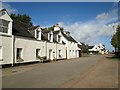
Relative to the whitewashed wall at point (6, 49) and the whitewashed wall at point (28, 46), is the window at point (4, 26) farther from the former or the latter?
the whitewashed wall at point (28, 46)

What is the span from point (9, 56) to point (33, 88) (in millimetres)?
12714

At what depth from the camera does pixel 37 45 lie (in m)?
28.7

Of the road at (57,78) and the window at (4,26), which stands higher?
the window at (4,26)

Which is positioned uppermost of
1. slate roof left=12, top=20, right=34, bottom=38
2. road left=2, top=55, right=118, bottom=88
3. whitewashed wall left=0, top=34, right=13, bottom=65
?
slate roof left=12, top=20, right=34, bottom=38

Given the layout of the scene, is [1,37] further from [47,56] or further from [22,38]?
[47,56]

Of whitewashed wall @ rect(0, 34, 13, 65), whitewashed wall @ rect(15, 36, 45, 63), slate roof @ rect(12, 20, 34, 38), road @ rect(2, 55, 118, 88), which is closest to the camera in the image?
road @ rect(2, 55, 118, 88)

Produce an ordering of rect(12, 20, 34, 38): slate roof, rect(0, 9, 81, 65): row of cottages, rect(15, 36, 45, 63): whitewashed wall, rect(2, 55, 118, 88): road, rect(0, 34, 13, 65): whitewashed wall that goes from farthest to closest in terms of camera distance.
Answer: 1. rect(12, 20, 34, 38): slate roof
2. rect(15, 36, 45, 63): whitewashed wall
3. rect(0, 9, 81, 65): row of cottages
4. rect(0, 34, 13, 65): whitewashed wall
5. rect(2, 55, 118, 88): road

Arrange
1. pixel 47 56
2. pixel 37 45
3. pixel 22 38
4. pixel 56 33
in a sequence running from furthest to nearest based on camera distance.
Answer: pixel 56 33 < pixel 47 56 < pixel 37 45 < pixel 22 38

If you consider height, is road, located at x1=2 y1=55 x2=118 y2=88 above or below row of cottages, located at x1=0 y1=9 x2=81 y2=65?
below

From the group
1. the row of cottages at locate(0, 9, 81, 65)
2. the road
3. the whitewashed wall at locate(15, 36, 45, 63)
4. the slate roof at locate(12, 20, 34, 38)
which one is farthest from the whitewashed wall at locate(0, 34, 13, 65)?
the road

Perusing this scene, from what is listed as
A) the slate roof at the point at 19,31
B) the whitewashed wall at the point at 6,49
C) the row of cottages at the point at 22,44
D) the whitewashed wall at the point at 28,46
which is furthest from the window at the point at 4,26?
the whitewashed wall at the point at 28,46

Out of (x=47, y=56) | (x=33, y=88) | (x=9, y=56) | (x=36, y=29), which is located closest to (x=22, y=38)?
(x=9, y=56)

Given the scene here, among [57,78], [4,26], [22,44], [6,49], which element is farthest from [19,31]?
[57,78]

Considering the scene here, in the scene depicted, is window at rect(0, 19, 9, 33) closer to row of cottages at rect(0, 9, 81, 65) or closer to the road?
row of cottages at rect(0, 9, 81, 65)
